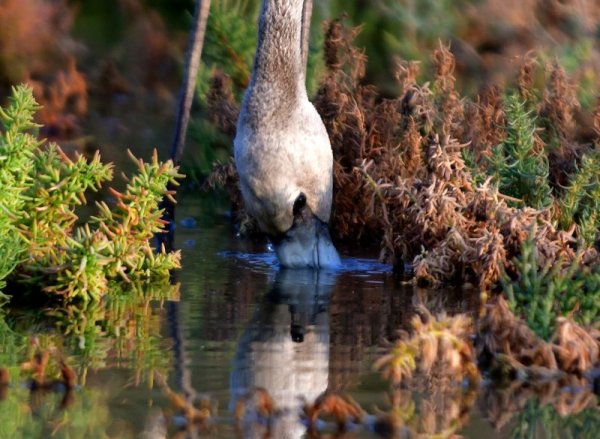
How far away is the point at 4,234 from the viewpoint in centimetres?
648

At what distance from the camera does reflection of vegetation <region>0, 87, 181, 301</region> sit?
252 inches

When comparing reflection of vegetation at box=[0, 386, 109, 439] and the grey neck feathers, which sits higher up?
the grey neck feathers

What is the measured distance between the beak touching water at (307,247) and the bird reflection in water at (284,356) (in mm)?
209

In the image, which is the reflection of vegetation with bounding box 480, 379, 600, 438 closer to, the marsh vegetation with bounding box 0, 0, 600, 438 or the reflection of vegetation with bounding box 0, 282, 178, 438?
the marsh vegetation with bounding box 0, 0, 600, 438

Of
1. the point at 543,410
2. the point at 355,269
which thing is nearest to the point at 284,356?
the point at 543,410

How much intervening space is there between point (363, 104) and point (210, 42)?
5.41ft

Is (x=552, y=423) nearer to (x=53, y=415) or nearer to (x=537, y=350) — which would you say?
(x=537, y=350)

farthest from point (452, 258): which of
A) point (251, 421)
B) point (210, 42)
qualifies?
point (210, 42)

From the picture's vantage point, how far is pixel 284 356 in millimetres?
5551

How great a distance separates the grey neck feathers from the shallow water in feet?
3.09

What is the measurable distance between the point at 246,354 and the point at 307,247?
6.61 feet

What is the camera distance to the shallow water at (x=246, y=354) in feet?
15.2

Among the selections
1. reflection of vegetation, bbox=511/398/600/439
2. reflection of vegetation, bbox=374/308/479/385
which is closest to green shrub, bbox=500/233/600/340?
reflection of vegetation, bbox=374/308/479/385

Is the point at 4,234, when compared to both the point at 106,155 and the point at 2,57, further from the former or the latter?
the point at 2,57
